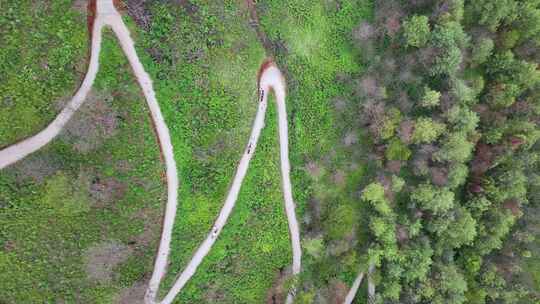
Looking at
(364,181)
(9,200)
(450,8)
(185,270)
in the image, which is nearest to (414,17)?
(450,8)

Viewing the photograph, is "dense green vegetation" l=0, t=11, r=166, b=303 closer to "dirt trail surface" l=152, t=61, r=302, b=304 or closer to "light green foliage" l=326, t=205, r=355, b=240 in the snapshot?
"dirt trail surface" l=152, t=61, r=302, b=304

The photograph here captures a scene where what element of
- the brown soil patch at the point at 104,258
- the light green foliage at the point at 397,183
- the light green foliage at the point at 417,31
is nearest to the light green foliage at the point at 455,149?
the light green foliage at the point at 397,183

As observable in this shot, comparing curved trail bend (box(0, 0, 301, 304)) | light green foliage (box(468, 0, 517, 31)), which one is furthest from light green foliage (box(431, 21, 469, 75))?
curved trail bend (box(0, 0, 301, 304))

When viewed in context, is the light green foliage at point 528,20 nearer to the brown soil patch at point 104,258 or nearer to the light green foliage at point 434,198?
the light green foliage at point 434,198

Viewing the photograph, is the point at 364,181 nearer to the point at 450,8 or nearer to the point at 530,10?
the point at 450,8

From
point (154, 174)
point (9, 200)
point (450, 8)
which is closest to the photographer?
point (9, 200)

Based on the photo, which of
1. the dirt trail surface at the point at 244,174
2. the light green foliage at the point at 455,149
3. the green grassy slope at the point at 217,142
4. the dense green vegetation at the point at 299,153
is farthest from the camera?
the light green foliage at the point at 455,149
